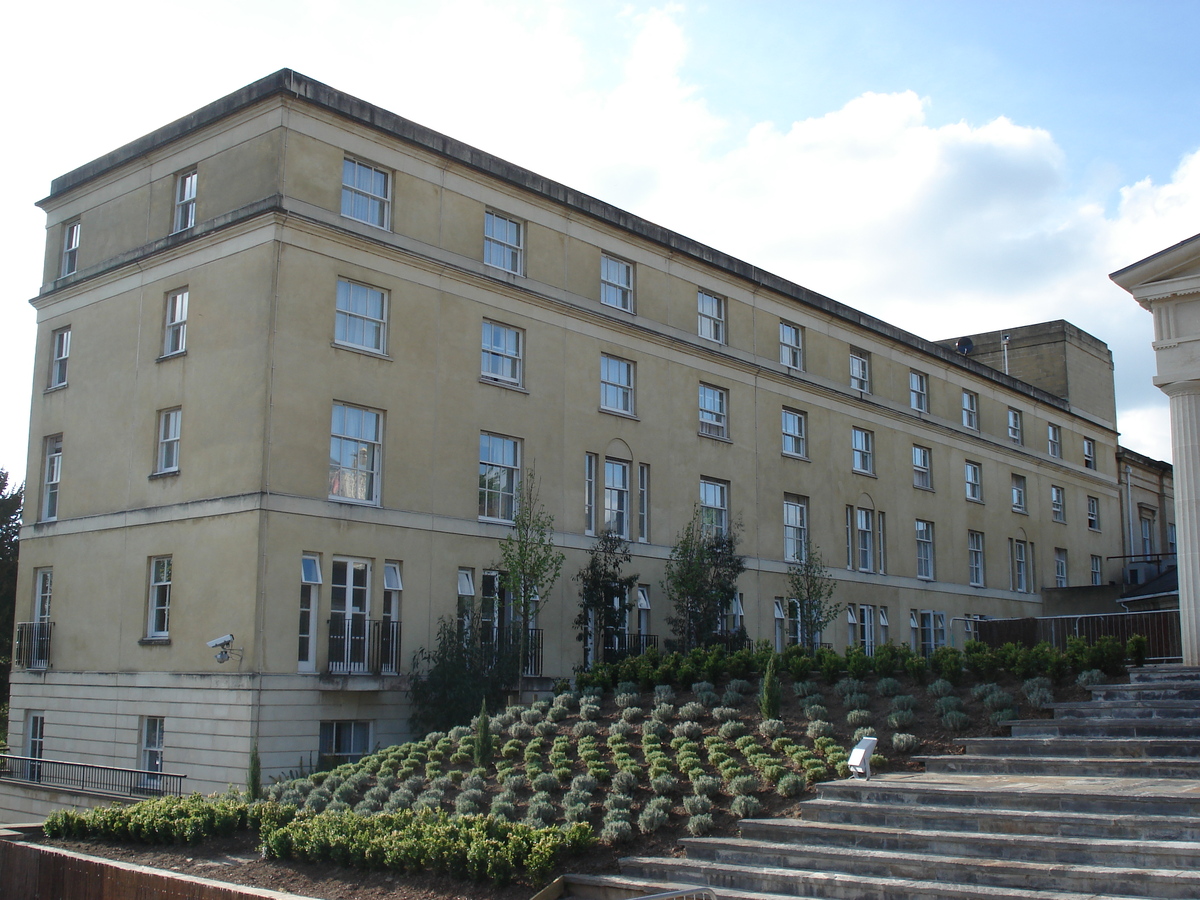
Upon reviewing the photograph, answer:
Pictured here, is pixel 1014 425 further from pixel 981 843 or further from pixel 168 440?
pixel 981 843

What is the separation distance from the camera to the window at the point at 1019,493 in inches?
1877

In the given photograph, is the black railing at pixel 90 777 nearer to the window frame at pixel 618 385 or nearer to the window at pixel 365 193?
the window at pixel 365 193

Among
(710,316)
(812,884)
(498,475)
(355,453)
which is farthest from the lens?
(710,316)

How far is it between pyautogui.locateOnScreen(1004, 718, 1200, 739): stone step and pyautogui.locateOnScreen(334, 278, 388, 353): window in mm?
15687

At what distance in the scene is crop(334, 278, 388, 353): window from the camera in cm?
2572

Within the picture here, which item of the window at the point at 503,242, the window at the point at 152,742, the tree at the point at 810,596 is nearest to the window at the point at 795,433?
the tree at the point at 810,596

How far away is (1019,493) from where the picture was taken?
158 feet

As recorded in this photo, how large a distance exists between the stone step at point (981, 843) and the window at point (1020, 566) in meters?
35.4

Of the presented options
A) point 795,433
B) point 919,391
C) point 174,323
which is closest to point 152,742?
point 174,323

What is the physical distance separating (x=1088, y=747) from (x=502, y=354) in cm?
1734

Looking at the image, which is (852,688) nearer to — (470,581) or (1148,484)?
(470,581)

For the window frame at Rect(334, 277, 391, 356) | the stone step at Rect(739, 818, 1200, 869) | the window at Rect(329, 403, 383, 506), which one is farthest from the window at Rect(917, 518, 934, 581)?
the stone step at Rect(739, 818, 1200, 869)

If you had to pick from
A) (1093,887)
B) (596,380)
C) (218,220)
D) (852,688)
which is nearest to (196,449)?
(218,220)

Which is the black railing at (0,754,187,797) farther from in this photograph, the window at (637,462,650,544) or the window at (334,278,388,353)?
the window at (637,462,650,544)
